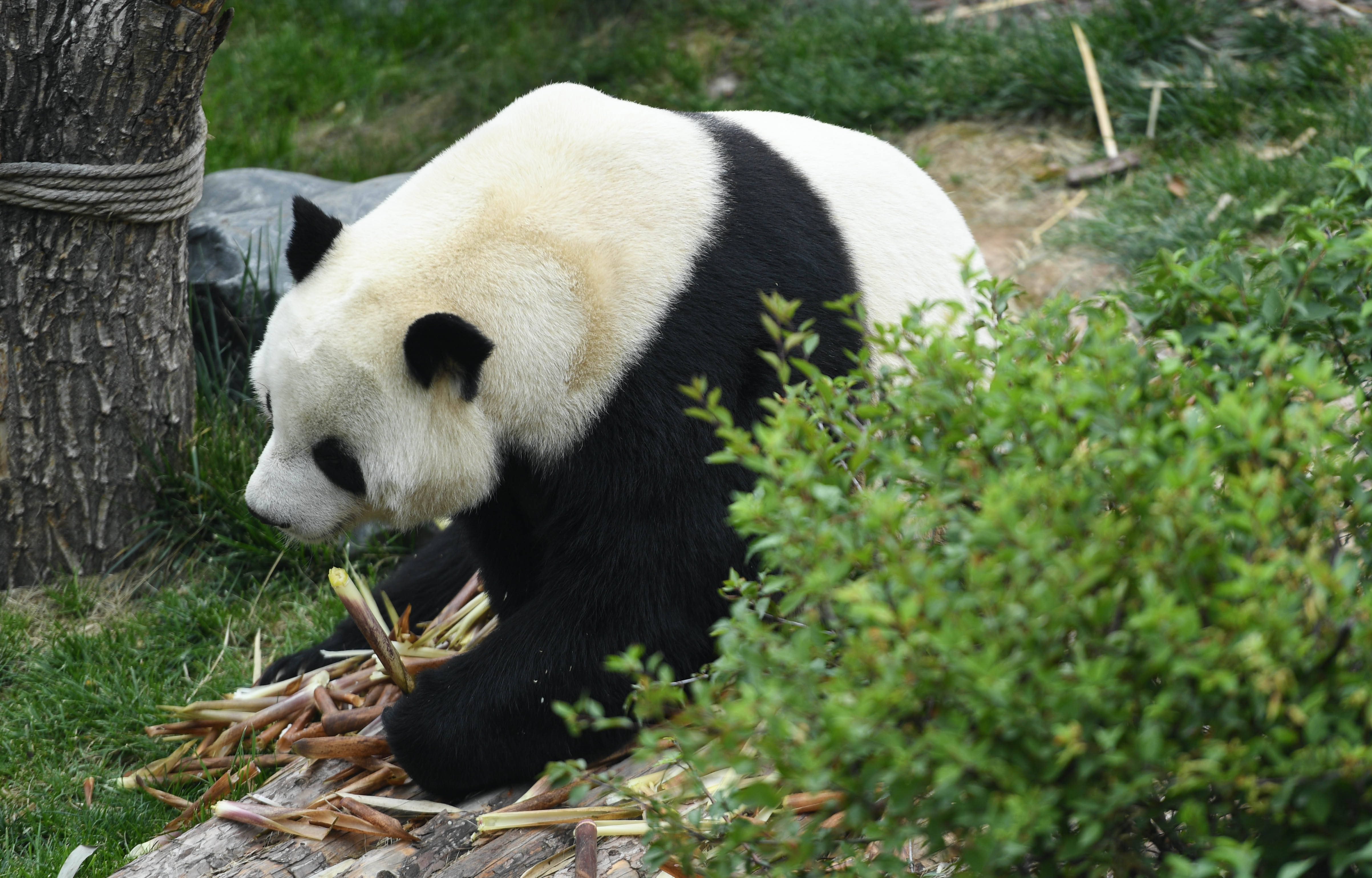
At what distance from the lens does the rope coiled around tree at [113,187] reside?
3.20 metres

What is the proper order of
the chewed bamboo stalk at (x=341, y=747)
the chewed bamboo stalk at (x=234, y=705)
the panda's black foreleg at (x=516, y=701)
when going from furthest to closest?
the chewed bamboo stalk at (x=234, y=705) < the chewed bamboo stalk at (x=341, y=747) < the panda's black foreleg at (x=516, y=701)

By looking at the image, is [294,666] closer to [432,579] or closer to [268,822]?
[432,579]

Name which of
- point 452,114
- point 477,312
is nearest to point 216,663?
point 477,312

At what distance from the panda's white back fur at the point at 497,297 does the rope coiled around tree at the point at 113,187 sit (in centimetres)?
111

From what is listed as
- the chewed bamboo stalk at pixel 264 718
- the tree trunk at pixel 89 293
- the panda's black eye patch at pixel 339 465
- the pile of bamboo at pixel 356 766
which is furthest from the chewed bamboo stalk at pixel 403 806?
the tree trunk at pixel 89 293

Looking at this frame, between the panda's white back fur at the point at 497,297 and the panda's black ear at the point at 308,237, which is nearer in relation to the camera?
the panda's white back fur at the point at 497,297

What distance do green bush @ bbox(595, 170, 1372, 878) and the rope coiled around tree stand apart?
2454 millimetres

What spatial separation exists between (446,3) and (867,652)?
6605 mm

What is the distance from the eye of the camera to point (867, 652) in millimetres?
1280

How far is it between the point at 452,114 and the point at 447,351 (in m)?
4.61

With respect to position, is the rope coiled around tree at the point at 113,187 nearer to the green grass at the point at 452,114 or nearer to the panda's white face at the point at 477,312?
the green grass at the point at 452,114

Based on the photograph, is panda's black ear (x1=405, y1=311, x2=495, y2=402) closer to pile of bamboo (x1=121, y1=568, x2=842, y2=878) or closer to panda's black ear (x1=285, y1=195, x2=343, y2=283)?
panda's black ear (x1=285, y1=195, x2=343, y2=283)

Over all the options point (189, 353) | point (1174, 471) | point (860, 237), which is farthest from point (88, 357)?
point (1174, 471)

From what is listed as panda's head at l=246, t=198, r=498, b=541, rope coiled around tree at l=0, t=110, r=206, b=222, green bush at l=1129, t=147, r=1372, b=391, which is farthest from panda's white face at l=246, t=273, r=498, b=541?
green bush at l=1129, t=147, r=1372, b=391
